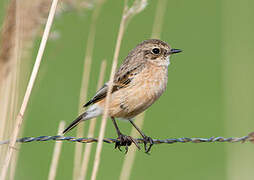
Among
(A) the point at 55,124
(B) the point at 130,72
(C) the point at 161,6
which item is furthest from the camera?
(A) the point at 55,124

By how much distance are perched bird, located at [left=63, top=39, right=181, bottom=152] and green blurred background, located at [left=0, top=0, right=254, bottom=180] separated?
1.16 metres

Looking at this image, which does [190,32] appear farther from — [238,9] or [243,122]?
[243,122]

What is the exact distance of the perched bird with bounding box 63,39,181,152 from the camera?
4.69m

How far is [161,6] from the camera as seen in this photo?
4293 mm

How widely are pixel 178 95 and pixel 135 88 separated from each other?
13.8 feet

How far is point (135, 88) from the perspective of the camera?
15.6 feet

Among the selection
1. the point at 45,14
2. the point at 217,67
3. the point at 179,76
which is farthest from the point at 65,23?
the point at 45,14

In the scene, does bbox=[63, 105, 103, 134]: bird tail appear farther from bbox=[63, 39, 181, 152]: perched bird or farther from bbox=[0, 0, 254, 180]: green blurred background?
bbox=[0, 0, 254, 180]: green blurred background

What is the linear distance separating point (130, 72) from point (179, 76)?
434cm

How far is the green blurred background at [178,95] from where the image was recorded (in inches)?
277

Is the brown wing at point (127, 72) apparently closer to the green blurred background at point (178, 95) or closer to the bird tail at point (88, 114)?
the bird tail at point (88, 114)

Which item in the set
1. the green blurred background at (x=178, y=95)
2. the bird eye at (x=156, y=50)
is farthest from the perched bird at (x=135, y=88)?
the green blurred background at (x=178, y=95)

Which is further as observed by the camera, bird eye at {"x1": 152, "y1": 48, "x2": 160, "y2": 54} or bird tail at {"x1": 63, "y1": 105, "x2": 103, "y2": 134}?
bird eye at {"x1": 152, "y1": 48, "x2": 160, "y2": 54}

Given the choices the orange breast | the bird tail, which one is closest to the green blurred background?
the orange breast
